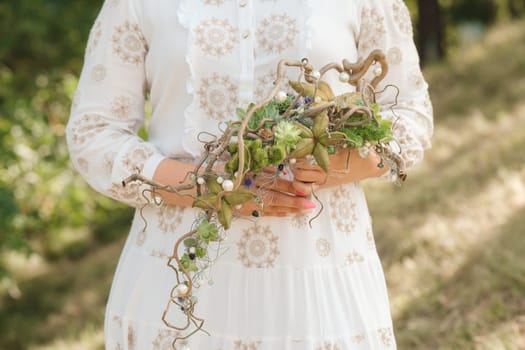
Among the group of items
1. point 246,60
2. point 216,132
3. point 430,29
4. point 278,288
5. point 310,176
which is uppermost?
point 430,29

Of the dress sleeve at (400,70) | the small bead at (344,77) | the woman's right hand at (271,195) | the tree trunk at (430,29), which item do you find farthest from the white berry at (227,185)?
the tree trunk at (430,29)

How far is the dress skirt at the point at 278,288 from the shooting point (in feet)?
5.35

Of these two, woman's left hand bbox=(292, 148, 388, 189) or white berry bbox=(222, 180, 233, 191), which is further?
woman's left hand bbox=(292, 148, 388, 189)

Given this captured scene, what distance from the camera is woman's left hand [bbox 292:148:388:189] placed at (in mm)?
1461

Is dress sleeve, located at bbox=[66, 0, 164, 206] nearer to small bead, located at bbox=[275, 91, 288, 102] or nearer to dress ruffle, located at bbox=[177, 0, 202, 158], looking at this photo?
dress ruffle, located at bbox=[177, 0, 202, 158]

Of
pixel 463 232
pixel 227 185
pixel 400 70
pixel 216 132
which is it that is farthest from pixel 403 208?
pixel 227 185

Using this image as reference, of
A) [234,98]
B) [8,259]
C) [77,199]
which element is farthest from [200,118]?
[8,259]

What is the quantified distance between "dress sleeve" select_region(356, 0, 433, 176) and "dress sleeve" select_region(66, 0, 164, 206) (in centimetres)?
52

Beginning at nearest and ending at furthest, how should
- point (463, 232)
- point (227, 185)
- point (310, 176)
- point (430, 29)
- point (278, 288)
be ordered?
1. point (227, 185)
2. point (310, 176)
3. point (278, 288)
4. point (463, 232)
5. point (430, 29)

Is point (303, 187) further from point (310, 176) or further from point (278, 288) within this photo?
point (278, 288)

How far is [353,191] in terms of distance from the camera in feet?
5.72

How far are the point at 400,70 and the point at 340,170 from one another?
39 cm

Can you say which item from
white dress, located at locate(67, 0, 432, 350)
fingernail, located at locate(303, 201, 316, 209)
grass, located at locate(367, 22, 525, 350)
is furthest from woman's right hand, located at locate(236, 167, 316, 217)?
grass, located at locate(367, 22, 525, 350)

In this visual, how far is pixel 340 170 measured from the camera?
1534mm
